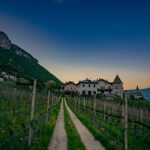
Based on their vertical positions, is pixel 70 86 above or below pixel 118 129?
above

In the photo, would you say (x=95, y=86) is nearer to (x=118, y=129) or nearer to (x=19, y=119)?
(x=118, y=129)

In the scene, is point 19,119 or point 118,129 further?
point 19,119

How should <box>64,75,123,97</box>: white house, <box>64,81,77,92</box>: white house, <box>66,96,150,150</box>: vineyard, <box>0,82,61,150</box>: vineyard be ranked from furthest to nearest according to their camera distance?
<box>64,81,77,92</box>: white house, <box>64,75,123,97</box>: white house, <box>66,96,150,150</box>: vineyard, <box>0,82,61,150</box>: vineyard

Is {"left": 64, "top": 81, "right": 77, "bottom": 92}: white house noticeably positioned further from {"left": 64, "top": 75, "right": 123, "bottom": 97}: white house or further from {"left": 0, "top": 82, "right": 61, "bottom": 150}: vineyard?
{"left": 0, "top": 82, "right": 61, "bottom": 150}: vineyard

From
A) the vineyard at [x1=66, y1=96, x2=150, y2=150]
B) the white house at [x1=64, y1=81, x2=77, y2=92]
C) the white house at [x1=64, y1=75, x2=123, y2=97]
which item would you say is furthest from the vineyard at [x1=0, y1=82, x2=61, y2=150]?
the white house at [x1=64, y1=81, x2=77, y2=92]

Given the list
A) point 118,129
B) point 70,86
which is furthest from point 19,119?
point 70,86

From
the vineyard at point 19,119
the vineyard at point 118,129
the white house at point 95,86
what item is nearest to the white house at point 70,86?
the white house at point 95,86

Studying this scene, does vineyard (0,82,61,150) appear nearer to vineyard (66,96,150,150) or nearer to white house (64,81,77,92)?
vineyard (66,96,150,150)

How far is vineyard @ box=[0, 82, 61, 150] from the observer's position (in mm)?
8859

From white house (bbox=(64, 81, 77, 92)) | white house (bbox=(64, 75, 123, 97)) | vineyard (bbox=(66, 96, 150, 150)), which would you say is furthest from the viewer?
white house (bbox=(64, 81, 77, 92))

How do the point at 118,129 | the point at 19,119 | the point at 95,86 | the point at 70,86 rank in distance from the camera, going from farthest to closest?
the point at 70,86 < the point at 95,86 < the point at 19,119 < the point at 118,129

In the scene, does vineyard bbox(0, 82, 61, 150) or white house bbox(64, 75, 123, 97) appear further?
white house bbox(64, 75, 123, 97)

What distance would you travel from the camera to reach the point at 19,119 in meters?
17.1

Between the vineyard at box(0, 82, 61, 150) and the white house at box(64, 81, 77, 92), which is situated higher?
the white house at box(64, 81, 77, 92)
